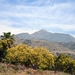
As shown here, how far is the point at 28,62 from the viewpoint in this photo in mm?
47094

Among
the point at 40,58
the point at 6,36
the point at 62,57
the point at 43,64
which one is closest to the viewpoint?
the point at 40,58

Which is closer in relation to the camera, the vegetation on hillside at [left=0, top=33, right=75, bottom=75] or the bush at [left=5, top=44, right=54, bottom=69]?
the bush at [left=5, top=44, right=54, bottom=69]

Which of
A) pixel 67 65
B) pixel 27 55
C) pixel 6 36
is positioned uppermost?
pixel 6 36

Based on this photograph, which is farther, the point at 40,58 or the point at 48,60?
the point at 48,60

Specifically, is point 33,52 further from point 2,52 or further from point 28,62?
point 2,52

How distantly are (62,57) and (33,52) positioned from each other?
1934 centimetres

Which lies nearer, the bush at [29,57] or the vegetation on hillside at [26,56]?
the bush at [29,57]

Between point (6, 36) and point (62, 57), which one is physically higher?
point (6, 36)

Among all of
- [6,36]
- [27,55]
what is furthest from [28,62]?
[6,36]

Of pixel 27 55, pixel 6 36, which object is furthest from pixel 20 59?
pixel 6 36

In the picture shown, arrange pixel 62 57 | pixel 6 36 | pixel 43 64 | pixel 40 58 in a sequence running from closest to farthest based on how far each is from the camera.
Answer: pixel 40 58 < pixel 43 64 < pixel 6 36 < pixel 62 57

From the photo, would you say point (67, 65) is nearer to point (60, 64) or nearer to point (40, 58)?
point (60, 64)

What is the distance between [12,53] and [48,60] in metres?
8.73

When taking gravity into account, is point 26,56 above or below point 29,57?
above
